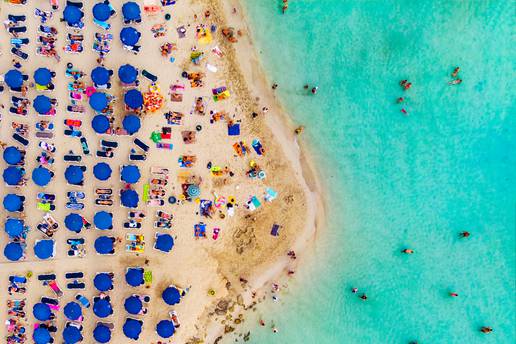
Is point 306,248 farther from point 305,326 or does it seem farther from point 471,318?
point 471,318

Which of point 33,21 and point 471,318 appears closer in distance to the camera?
point 33,21

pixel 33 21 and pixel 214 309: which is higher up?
pixel 33 21

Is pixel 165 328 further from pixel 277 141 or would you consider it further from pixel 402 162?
pixel 402 162

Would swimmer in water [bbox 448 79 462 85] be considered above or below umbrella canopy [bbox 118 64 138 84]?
above

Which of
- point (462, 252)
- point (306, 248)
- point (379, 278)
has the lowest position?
point (306, 248)

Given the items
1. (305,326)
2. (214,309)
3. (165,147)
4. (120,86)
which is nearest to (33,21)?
(120,86)

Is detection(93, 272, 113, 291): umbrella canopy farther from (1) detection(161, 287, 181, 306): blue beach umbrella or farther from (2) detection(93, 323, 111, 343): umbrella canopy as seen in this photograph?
(1) detection(161, 287, 181, 306): blue beach umbrella

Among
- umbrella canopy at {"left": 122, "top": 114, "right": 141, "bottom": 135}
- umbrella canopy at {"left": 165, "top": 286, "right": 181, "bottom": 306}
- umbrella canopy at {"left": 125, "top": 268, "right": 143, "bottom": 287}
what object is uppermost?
umbrella canopy at {"left": 122, "top": 114, "right": 141, "bottom": 135}

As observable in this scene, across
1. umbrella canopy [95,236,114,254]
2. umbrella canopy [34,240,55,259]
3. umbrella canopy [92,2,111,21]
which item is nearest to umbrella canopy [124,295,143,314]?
umbrella canopy [95,236,114,254]
